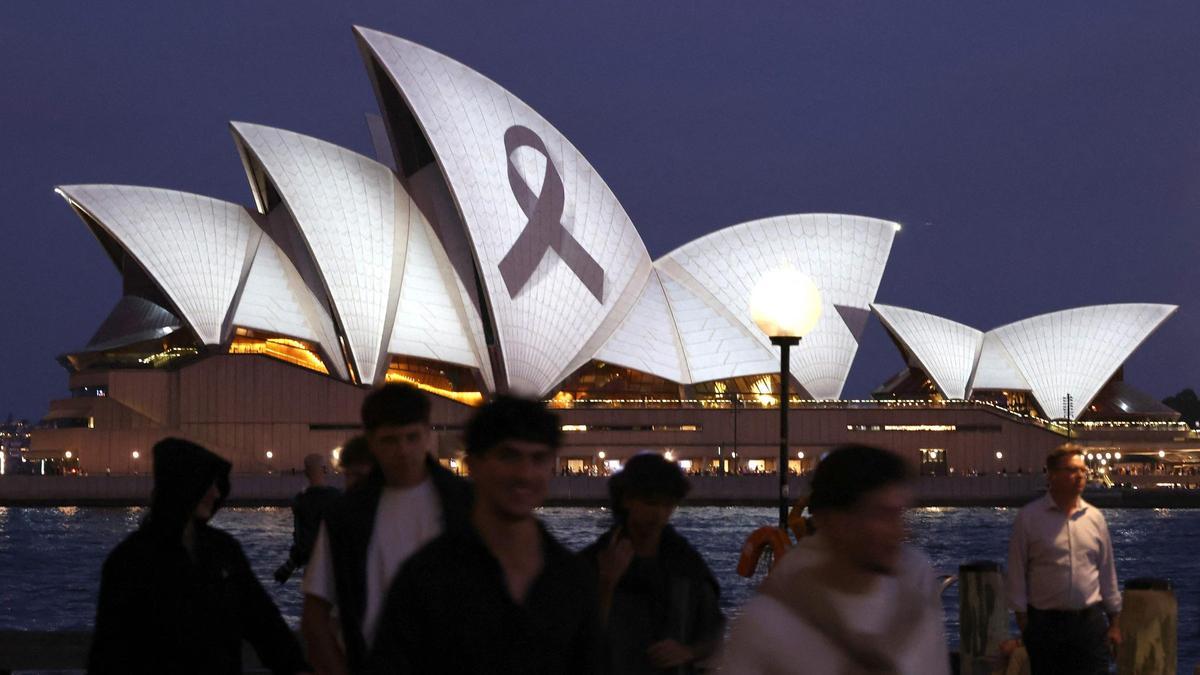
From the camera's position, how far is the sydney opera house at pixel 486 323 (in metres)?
45.2

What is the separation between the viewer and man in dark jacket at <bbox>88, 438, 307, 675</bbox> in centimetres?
389

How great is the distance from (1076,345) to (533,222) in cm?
2292

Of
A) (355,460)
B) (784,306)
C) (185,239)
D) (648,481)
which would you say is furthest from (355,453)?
(185,239)

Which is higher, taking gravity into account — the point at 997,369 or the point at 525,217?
the point at 525,217

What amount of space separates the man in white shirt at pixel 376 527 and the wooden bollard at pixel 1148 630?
361 cm

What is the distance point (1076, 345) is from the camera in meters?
58.8

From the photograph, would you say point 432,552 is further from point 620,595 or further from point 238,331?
point 238,331

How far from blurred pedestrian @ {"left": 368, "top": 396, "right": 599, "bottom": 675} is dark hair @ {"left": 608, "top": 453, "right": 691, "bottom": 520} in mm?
854

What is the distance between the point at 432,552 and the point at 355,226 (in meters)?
43.5

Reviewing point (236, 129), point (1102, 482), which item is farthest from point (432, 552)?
point (1102, 482)

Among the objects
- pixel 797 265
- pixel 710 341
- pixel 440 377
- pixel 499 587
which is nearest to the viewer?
pixel 499 587

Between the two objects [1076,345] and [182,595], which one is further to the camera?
[1076,345]

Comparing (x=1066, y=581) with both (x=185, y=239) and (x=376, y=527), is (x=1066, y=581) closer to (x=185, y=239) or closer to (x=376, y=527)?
(x=376, y=527)

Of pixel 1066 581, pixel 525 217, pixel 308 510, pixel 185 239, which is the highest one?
pixel 525 217
